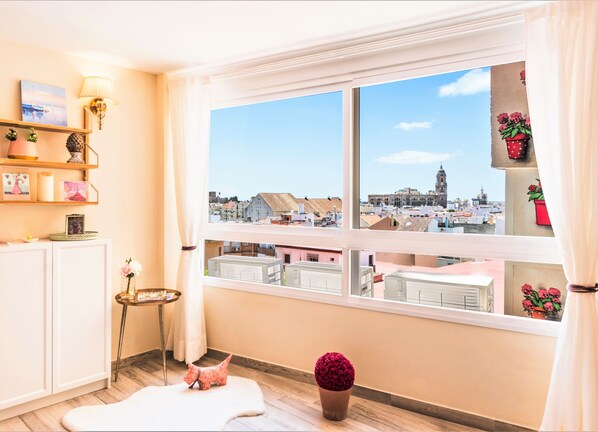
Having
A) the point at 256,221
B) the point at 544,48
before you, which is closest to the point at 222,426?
the point at 256,221

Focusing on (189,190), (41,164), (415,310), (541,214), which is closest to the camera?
(541,214)

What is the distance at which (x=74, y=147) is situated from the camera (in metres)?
3.47

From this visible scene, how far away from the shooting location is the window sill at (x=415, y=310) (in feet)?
8.70

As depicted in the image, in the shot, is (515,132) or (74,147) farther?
(74,147)

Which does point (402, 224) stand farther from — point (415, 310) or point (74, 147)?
point (74, 147)

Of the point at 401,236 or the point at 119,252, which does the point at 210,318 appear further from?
the point at 401,236

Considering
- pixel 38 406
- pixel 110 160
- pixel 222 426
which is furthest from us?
pixel 110 160

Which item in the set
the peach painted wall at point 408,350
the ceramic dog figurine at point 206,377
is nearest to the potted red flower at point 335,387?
the peach painted wall at point 408,350

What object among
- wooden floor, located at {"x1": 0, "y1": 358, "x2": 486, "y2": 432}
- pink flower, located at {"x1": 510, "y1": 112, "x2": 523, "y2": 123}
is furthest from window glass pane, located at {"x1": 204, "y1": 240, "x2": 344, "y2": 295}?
pink flower, located at {"x1": 510, "y1": 112, "x2": 523, "y2": 123}

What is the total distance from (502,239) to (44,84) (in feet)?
11.0

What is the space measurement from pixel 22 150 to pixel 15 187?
10.2 inches

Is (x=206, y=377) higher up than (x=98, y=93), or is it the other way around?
(x=98, y=93)

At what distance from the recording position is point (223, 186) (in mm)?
4043

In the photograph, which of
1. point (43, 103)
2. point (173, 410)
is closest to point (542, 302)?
point (173, 410)
